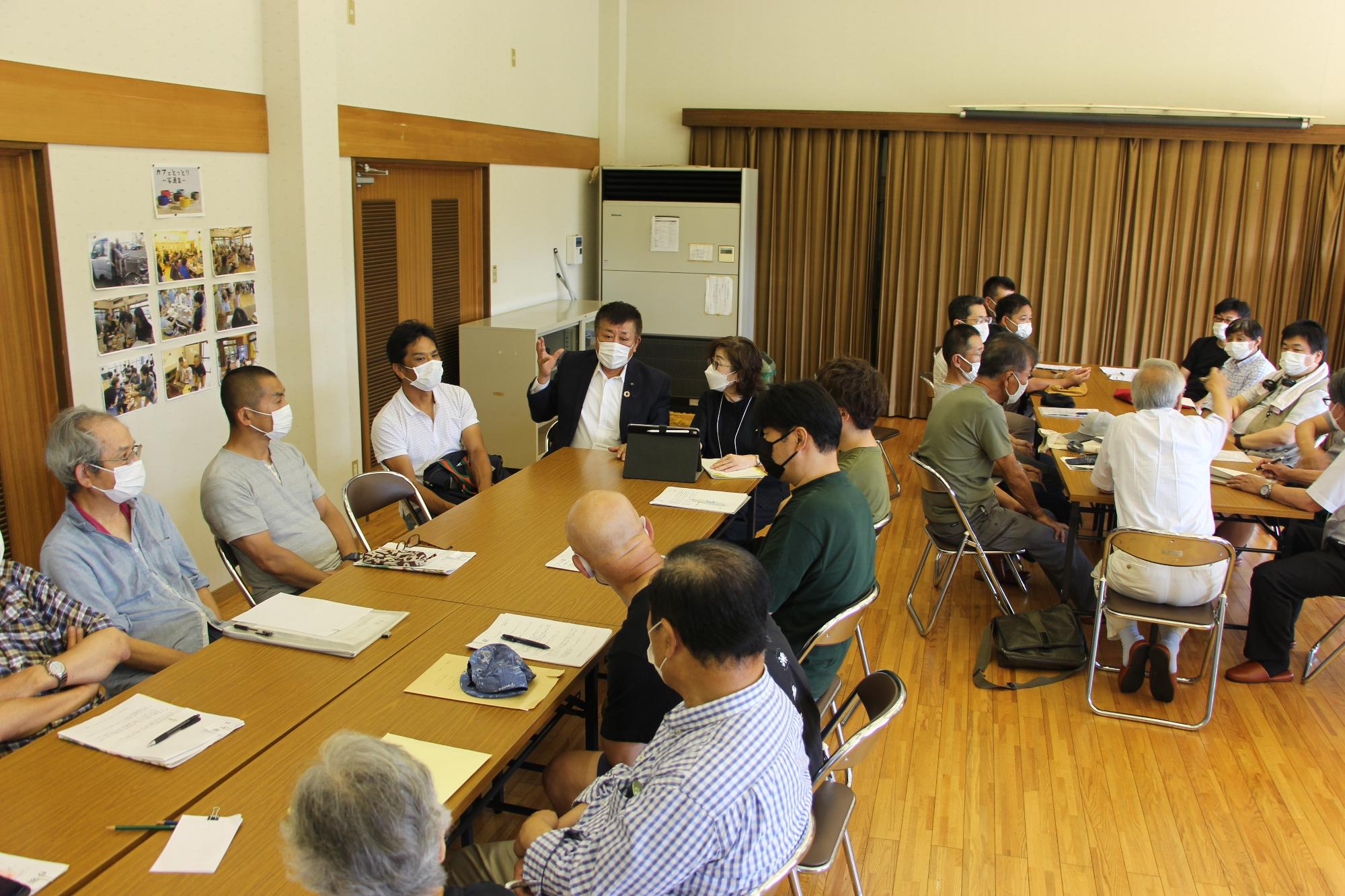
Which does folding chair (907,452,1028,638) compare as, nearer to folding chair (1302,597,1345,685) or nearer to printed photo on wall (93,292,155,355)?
folding chair (1302,597,1345,685)

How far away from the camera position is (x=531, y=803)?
325 cm

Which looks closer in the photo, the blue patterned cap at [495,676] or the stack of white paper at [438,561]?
the blue patterned cap at [495,676]

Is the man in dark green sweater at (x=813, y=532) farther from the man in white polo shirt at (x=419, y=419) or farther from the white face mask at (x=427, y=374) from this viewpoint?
the white face mask at (x=427, y=374)

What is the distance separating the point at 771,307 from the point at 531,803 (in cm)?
610

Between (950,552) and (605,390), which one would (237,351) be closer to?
(605,390)

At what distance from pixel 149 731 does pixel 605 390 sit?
9.28 ft

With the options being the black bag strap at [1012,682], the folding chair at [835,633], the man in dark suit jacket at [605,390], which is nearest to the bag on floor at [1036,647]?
the black bag strap at [1012,682]

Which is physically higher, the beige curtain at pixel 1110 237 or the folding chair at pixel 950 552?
the beige curtain at pixel 1110 237

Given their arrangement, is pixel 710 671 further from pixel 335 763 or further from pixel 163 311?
pixel 163 311

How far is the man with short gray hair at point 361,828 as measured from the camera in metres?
1.34

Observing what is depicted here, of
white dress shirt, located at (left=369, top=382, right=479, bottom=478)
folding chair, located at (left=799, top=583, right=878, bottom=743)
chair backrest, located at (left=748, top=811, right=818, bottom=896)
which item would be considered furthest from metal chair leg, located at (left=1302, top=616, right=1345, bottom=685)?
white dress shirt, located at (left=369, top=382, right=479, bottom=478)

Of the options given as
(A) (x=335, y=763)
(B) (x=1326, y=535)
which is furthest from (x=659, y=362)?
(A) (x=335, y=763)

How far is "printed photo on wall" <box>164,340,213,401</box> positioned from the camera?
13.6 ft

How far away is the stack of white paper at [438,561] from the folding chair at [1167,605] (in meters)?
2.29
